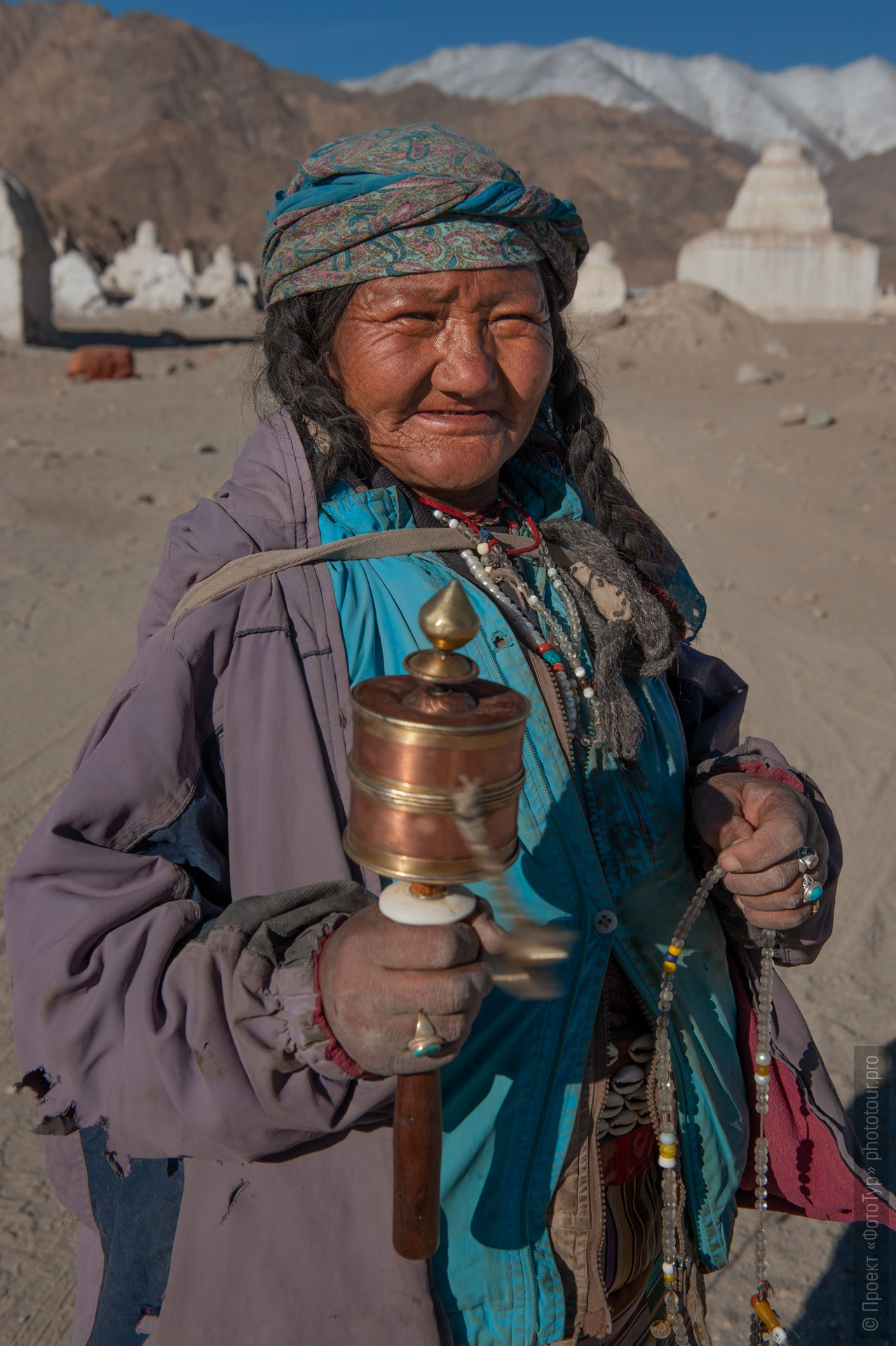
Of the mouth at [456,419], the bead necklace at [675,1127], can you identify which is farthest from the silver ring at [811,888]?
the mouth at [456,419]

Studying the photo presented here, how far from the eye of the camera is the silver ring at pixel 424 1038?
0.99m

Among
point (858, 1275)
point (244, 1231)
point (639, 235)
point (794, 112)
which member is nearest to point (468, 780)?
point (244, 1231)

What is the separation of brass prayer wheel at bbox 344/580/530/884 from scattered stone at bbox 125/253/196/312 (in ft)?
103

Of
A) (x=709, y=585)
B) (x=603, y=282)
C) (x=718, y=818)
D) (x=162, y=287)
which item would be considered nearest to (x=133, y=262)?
(x=162, y=287)

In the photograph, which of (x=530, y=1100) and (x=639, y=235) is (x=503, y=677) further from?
(x=639, y=235)

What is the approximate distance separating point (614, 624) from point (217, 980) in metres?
0.81

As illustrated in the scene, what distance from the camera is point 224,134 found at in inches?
3098

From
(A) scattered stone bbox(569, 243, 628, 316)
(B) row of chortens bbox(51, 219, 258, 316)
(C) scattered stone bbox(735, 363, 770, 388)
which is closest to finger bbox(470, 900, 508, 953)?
(C) scattered stone bbox(735, 363, 770, 388)

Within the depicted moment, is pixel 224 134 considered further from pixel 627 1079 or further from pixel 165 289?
pixel 627 1079

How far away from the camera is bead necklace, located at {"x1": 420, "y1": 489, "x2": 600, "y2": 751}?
1491 millimetres

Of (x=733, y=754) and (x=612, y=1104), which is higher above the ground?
(x=733, y=754)

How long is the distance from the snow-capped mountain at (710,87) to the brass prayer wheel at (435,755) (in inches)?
4778

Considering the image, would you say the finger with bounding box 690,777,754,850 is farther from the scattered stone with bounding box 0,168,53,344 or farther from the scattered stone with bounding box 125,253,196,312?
the scattered stone with bounding box 125,253,196,312

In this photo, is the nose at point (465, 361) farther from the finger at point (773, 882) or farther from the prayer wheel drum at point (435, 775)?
the finger at point (773, 882)
